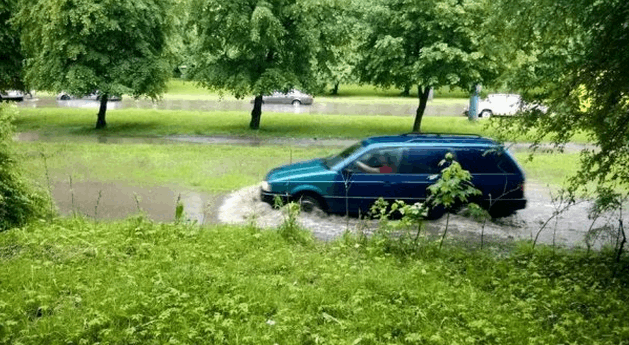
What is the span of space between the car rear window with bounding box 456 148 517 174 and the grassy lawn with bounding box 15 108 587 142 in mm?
12642

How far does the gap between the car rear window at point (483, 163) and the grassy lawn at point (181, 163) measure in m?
5.80

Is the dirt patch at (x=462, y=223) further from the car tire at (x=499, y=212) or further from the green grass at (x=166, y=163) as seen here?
the green grass at (x=166, y=163)

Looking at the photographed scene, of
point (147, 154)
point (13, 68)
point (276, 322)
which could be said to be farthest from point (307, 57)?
point (276, 322)

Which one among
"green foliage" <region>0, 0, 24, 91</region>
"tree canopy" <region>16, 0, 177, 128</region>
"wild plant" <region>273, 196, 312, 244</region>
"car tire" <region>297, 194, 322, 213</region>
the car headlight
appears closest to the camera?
"wild plant" <region>273, 196, 312, 244</region>

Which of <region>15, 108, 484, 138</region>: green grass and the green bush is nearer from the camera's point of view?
the green bush

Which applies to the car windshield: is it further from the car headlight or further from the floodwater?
the floodwater

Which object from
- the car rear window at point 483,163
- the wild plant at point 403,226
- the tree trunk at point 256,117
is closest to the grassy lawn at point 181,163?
the tree trunk at point 256,117

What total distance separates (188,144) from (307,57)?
643cm

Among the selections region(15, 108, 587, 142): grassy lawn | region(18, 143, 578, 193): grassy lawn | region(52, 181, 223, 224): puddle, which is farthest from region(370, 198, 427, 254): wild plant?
region(15, 108, 587, 142): grassy lawn

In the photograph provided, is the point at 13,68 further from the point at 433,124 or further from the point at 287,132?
the point at 433,124

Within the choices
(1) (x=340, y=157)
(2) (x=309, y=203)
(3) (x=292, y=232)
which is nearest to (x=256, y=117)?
(1) (x=340, y=157)

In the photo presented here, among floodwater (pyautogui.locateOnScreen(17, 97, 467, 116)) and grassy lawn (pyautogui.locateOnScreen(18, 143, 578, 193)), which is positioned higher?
floodwater (pyautogui.locateOnScreen(17, 97, 467, 116))

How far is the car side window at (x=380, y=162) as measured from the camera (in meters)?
11.8

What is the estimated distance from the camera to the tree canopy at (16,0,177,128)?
21938 millimetres
